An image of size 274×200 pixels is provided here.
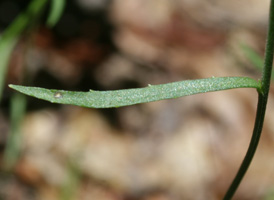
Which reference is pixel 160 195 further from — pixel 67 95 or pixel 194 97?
pixel 67 95

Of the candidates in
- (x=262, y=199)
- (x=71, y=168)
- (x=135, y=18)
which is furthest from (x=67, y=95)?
(x=135, y=18)

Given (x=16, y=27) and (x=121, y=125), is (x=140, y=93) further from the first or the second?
(x=121, y=125)

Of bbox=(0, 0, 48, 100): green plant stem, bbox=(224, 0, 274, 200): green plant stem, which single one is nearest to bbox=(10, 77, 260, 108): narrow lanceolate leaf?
bbox=(224, 0, 274, 200): green plant stem

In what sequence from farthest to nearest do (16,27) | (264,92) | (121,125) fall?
(121,125) → (16,27) → (264,92)

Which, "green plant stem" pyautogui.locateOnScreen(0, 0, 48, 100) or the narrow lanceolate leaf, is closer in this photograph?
the narrow lanceolate leaf

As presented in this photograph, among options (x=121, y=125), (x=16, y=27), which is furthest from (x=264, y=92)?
(x=121, y=125)

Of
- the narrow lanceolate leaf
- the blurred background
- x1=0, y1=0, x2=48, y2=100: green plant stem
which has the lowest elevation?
the narrow lanceolate leaf

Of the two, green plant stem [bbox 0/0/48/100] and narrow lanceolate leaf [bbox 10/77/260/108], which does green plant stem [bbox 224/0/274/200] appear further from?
green plant stem [bbox 0/0/48/100]
